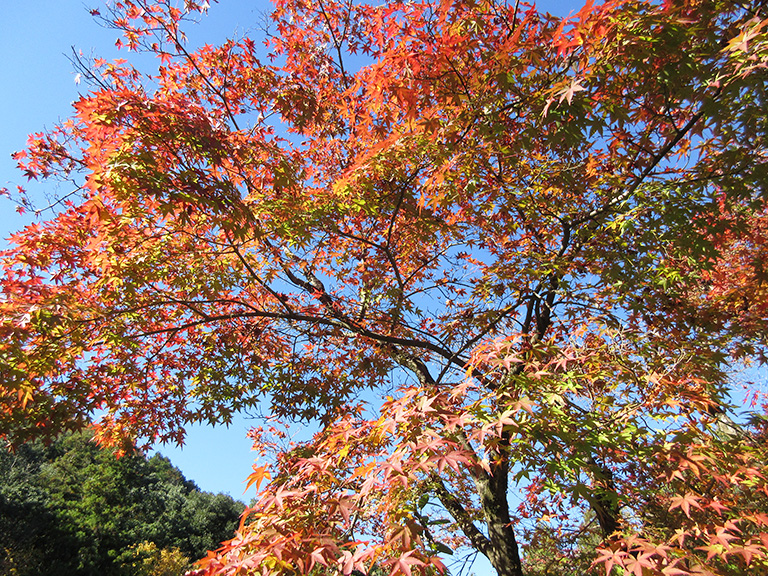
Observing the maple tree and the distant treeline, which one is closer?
the maple tree

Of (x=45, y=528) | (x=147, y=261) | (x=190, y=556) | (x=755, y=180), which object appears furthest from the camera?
(x=190, y=556)

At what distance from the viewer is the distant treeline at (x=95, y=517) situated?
12.3 meters

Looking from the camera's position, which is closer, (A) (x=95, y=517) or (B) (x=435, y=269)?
(B) (x=435, y=269)

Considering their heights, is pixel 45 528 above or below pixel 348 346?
below

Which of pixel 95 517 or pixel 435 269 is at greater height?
pixel 435 269

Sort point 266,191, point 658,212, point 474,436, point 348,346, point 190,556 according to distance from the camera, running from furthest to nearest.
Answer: point 190,556, point 348,346, point 266,191, point 658,212, point 474,436

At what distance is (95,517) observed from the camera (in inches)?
553

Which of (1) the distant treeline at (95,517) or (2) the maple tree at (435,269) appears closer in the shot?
(2) the maple tree at (435,269)

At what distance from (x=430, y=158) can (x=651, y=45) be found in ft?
5.73

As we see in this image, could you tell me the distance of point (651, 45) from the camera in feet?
8.70

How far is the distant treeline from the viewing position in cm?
1234

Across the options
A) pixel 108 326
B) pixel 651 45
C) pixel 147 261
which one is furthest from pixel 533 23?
pixel 108 326

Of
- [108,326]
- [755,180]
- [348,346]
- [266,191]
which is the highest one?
[266,191]

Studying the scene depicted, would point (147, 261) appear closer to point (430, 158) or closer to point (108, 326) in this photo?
point (108, 326)
